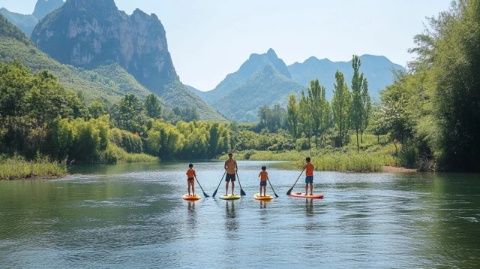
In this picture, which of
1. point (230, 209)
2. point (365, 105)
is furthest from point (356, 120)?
point (230, 209)

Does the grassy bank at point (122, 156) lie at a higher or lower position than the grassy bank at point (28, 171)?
higher

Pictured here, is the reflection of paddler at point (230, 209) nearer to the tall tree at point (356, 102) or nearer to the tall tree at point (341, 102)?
the tall tree at point (356, 102)

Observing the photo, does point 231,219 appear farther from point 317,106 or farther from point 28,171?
point 317,106

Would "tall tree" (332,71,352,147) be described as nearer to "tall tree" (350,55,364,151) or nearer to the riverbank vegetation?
the riverbank vegetation

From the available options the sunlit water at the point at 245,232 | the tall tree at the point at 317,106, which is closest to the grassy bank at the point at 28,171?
the sunlit water at the point at 245,232

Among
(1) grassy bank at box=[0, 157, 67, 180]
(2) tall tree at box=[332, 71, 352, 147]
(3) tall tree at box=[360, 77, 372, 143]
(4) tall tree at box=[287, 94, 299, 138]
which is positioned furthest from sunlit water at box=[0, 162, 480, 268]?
(4) tall tree at box=[287, 94, 299, 138]

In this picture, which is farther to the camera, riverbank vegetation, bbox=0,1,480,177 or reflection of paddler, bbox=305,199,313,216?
riverbank vegetation, bbox=0,1,480,177

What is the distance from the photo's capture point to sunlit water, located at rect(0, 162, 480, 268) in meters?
14.5

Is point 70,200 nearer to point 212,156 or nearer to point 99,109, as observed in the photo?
point 99,109

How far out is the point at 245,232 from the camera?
62.6 ft

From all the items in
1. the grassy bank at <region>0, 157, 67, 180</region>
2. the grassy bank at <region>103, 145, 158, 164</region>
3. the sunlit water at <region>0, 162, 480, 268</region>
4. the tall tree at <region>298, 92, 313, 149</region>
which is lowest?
the sunlit water at <region>0, 162, 480, 268</region>

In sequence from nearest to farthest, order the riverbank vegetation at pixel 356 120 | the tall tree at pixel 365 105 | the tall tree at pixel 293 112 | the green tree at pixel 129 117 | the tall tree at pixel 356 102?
the riverbank vegetation at pixel 356 120 → the tall tree at pixel 356 102 → the tall tree at pixel 365 105 → the tall tree at pixel 293 112 → the green tree at pixel 129 117

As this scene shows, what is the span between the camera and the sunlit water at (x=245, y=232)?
1452 centimetres

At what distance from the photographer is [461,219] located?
2120cm
